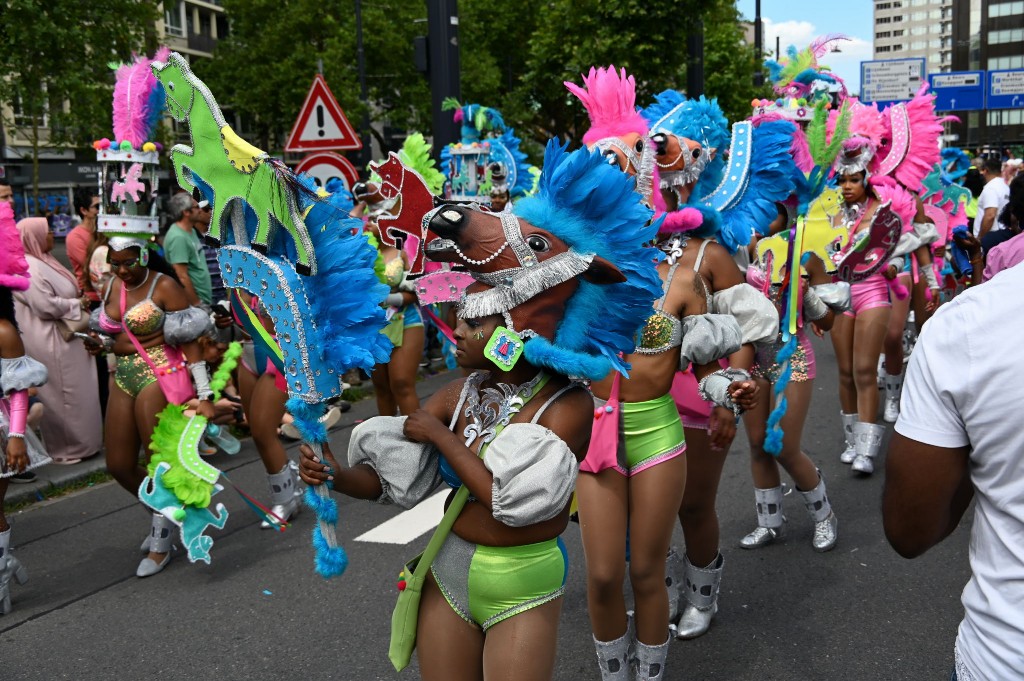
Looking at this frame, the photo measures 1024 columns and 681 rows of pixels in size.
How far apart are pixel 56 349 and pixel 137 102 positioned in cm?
334

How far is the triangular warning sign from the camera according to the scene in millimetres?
8648

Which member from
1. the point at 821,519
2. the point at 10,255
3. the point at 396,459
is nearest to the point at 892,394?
the point at 821,519

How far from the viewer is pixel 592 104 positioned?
4051 millimetres

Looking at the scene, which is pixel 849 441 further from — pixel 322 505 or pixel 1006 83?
pixel 1006 83

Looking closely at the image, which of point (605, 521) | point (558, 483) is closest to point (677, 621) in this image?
point (605, 521)

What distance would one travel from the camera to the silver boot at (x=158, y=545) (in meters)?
5.11

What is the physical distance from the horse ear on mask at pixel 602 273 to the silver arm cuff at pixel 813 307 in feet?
7.44

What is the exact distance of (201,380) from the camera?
5.14m

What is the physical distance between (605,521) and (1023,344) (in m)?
1.93

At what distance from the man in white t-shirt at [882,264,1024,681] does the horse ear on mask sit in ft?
Result: 3.01

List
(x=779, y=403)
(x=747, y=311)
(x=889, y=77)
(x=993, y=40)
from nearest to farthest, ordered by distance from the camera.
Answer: (x=747, y=311)
(x=779, y=403)
(x=889, y=77)
(x=993, y=40)

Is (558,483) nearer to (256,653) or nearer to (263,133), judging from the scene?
(256,653)

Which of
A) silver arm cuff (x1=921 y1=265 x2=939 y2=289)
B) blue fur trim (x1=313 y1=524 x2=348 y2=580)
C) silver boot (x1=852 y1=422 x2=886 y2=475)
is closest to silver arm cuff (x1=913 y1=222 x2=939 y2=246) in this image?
silver arm cuff (x1=921 y1=265 x2=939 y2=289)

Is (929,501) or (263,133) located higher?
Result: (263,133)
